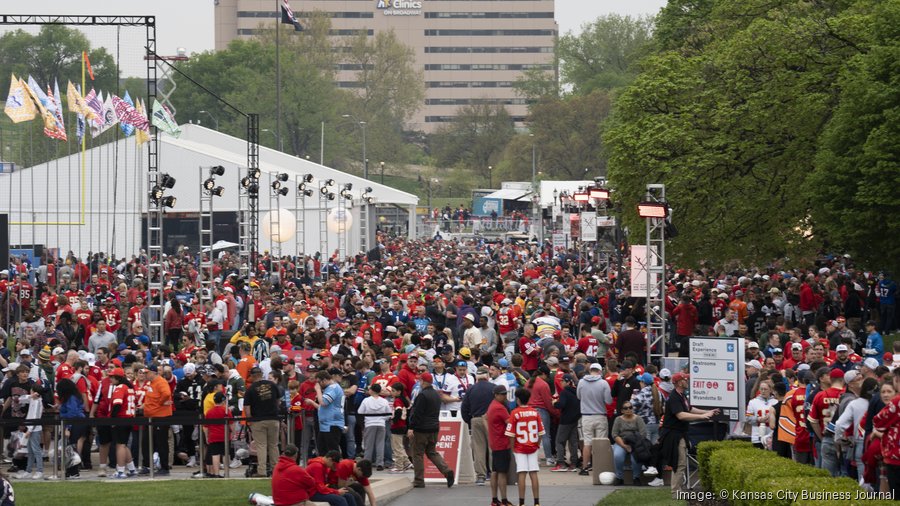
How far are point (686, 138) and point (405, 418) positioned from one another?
18282 millimetres

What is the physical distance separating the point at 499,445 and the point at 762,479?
456cm

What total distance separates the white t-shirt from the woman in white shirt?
484 centimetres

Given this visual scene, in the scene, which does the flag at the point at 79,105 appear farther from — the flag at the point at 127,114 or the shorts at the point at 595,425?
the shorts at the point at 595,425

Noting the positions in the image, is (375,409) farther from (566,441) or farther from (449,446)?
(566,441)

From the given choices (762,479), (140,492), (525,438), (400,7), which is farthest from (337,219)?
(400,7)

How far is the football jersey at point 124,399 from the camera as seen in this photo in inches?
760

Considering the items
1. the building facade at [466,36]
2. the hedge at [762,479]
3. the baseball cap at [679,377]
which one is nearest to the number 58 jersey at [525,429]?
the hedge at [762,479]

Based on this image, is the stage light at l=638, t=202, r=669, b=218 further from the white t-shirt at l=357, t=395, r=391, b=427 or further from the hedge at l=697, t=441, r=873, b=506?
the hedge at l=697, t=441, r=873, b=506

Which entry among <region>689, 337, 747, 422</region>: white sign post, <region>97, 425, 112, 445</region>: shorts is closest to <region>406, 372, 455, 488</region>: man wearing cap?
<region>689, 337, 747, 422</region>: white sign post

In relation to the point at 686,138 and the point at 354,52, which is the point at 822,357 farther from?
the point at 354,52

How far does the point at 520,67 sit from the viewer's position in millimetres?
189000

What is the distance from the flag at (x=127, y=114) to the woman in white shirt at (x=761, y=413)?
79.3 ft

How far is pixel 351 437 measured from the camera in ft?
65.8

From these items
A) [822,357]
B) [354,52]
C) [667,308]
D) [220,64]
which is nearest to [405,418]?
[822,357]
